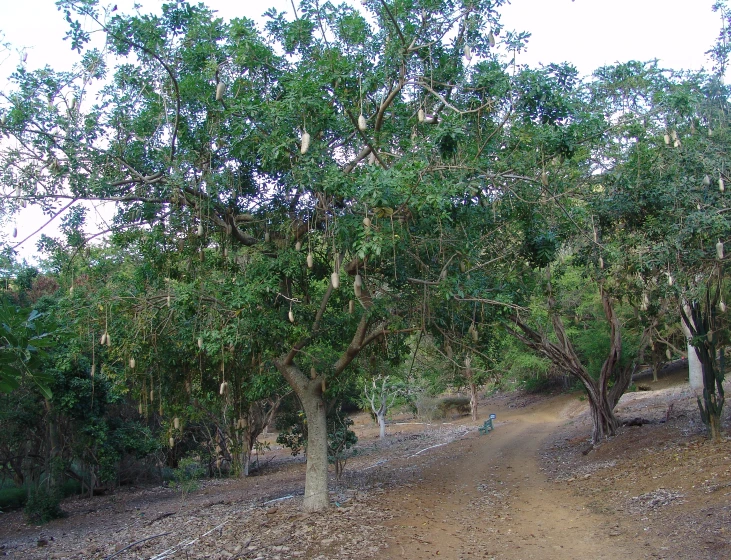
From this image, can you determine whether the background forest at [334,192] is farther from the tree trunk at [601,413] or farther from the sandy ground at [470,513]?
the tree trunk at [601,413]

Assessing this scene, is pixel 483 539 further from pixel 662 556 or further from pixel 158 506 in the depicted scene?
pixel 158 506

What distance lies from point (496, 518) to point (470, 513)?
2.08 feet

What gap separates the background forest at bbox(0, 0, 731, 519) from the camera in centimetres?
798

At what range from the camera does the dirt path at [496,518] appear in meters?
7.37

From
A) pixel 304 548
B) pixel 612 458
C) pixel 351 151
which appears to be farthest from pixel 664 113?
pixel 304 548

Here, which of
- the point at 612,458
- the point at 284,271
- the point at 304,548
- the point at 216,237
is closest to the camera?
the point at 304,548

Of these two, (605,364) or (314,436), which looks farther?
(605,364)

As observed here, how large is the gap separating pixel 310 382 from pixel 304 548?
10.1 ft

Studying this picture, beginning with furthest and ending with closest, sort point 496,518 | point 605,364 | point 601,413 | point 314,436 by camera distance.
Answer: point 605,364
point 601,413
point 314,436
point 496,518

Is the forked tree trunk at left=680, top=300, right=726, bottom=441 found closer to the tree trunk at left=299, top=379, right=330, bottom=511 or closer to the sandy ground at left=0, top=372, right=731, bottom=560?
the sandy ground at left=0, top=372, right=731, bottom=560

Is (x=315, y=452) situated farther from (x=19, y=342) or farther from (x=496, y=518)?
(x=19, y=342)

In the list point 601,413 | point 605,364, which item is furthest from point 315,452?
point 605,364

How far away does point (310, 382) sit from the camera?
1027 centimetres

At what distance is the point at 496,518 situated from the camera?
30.3 feet
